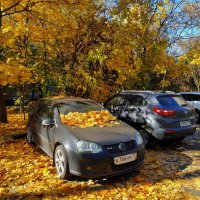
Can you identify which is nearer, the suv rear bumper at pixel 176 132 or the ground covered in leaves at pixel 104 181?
the ground covered in leaves at pixel 104 181

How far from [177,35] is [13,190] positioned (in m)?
17.9

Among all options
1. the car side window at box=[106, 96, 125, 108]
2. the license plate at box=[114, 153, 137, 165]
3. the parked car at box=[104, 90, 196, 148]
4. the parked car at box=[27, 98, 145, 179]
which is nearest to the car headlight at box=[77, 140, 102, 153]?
the parked car at box=[27, 98, 145, 179]

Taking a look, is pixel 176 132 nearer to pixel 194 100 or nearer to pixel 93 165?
pixel 93 165

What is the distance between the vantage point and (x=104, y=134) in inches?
202

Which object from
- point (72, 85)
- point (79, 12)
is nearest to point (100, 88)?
point (72, 85)

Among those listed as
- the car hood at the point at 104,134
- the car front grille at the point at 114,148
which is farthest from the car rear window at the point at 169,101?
the car front grille at the point at 114,148

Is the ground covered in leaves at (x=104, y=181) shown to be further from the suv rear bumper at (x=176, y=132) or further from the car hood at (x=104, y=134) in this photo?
the car hood at (x=104, y=134)

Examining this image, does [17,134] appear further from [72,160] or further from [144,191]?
[144,191]

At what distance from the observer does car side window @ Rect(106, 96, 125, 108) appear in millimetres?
8134

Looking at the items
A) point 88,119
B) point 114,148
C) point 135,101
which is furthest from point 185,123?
point 114,148

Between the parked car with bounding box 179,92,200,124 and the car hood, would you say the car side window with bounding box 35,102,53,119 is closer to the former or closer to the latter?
the car hood

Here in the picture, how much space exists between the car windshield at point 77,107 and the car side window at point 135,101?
4.49 feet

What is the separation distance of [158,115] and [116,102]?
69.0 inches

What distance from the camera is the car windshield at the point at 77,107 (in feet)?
19.9
